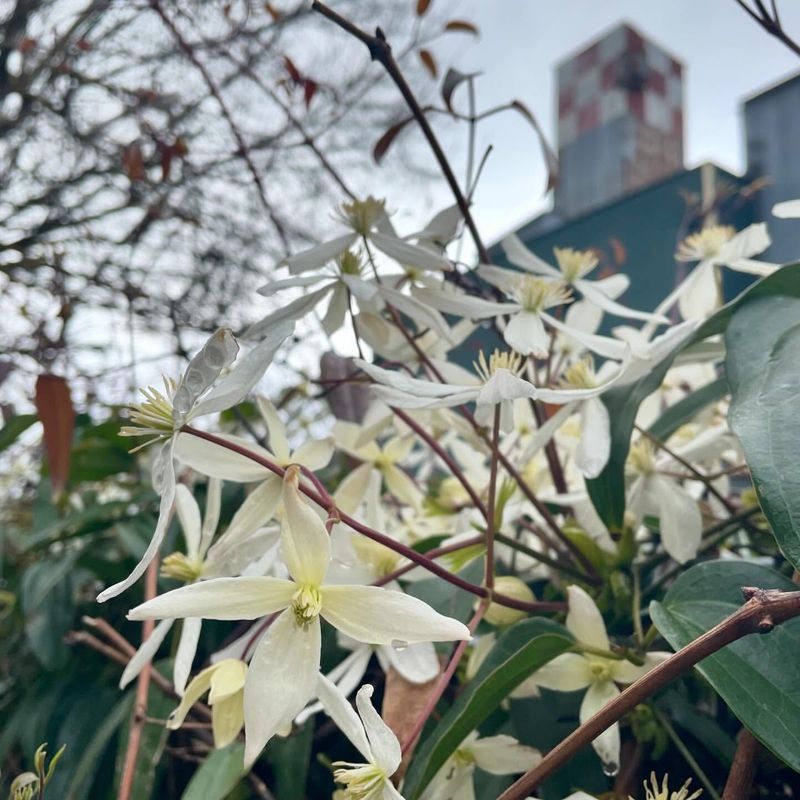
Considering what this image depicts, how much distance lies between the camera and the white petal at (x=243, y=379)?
228 mm

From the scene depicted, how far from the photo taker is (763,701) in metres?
0.19

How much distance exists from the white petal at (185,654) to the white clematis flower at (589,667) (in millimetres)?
121

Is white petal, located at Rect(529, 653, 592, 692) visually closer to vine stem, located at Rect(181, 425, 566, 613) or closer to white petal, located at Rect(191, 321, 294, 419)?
vine stem, located at Rect(181, 425, 566, 613)

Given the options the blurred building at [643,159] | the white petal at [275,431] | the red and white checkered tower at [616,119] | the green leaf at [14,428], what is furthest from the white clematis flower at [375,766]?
the red and white checkered tower at [616,119]

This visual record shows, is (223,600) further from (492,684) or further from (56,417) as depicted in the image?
(56,417)

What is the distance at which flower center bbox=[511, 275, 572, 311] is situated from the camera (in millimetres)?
327

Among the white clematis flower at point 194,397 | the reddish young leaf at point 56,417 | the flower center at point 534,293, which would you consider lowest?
the white clematis flower at point 194,397

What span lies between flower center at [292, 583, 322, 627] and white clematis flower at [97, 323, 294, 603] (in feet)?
0.14

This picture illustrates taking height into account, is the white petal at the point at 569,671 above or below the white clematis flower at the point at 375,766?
above

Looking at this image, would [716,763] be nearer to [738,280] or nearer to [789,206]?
[789,206]

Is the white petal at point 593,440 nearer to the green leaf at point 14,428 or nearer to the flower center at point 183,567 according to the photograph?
the flower center at point 183,567

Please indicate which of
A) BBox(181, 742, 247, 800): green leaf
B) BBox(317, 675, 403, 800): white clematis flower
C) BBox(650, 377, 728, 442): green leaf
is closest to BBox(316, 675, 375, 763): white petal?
Answer: BBox(317, 675, 403, 800): white clematis flower

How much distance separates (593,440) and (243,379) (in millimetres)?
131

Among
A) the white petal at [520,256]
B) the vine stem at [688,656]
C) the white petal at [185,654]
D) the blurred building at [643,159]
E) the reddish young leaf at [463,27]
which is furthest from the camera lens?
the blurred building at [643,159]
